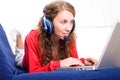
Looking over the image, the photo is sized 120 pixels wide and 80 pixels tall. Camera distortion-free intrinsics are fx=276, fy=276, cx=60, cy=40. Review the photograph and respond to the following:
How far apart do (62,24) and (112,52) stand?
465 mm

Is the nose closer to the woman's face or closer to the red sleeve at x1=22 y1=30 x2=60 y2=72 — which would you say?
the woman's face

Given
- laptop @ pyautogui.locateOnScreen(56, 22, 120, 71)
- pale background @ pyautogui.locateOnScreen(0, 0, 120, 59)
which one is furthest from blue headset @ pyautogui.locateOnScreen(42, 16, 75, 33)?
pale background @ pyautogui.locateOnScreen(0, 0, 120, 59)

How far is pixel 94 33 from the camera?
2234 mm

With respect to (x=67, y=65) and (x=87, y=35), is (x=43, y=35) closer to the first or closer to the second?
(x=67, y=65)

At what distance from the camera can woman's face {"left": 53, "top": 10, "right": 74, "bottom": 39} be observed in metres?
1.47

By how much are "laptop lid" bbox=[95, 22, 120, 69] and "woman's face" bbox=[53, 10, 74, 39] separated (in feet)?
1.35

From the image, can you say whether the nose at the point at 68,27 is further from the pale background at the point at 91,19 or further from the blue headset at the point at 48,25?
the pale background at the point at 91,19

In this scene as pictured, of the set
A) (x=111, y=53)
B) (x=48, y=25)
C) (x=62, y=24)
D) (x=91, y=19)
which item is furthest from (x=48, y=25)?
(x=91, y=19)

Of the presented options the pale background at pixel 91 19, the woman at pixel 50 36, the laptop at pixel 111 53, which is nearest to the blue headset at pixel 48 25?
the woman at pixel 50 36

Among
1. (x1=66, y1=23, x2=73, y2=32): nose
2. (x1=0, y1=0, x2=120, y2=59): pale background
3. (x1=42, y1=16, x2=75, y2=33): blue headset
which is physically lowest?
(x1=0, y1=0, x2=120, y2=59): pale background

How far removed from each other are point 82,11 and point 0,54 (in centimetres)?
120

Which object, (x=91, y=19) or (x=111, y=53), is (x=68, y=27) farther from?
(x=91, y=19)

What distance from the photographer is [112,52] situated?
108cm

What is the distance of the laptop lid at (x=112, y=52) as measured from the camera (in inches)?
39.3
